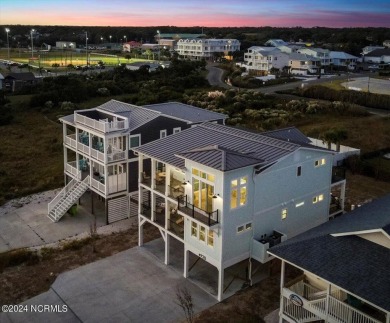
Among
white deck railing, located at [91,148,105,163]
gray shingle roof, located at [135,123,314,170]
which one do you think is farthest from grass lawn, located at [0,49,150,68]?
gray shingle roof, located at [135,123,314,170]

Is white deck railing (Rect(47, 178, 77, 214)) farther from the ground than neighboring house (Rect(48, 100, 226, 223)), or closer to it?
closer to it

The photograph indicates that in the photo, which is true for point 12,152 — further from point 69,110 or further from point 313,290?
point 313,290

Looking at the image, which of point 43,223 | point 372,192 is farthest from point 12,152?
point 372,192

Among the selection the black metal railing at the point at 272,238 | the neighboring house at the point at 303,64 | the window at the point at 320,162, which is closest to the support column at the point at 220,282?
the black metal railing at the point at 272,238

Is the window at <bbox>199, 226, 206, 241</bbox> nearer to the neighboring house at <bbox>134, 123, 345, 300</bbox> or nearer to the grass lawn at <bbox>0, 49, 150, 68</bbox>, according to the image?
the neighboring house at <bbox>134, 123, 345, 300</bbox>

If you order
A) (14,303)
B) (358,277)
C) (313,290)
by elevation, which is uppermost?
(358,277)

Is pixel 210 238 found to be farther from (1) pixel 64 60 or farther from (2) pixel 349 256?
(1) pixel 64 60
